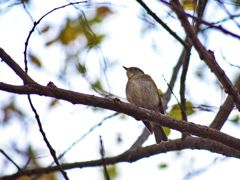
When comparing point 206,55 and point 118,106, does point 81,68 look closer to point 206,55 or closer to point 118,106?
point 118,106

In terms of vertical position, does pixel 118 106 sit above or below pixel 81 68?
below

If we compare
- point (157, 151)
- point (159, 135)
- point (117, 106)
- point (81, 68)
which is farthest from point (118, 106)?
point (159, 135)

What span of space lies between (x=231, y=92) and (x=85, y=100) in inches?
57.1

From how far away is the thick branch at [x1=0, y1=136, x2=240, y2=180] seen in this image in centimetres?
411

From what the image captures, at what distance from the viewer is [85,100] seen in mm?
2865

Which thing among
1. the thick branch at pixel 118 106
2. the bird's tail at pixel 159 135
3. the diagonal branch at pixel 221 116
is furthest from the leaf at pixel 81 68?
the bird's tail at pixel 159 135

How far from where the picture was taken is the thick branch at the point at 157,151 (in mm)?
4111

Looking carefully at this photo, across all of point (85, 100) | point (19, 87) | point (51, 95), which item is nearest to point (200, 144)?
point (85, 100)

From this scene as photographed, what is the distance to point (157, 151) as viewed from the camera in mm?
4766

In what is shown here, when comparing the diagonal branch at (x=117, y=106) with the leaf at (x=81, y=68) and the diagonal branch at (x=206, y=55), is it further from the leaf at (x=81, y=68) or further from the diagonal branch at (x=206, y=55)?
the leaf at (x=81, y=68)

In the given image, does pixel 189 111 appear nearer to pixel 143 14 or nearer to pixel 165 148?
pixel 165 148

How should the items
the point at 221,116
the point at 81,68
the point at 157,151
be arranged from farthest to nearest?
the point at 157,151 < the point at 221,116 < the point at 81,68

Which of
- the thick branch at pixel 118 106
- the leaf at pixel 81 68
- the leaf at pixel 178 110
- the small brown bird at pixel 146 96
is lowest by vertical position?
the thick branch at pixel 118 106

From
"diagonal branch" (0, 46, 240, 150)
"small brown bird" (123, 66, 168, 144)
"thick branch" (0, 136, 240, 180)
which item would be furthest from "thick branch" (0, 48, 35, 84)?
"small brown bird" (123, 66, 168, 144)
